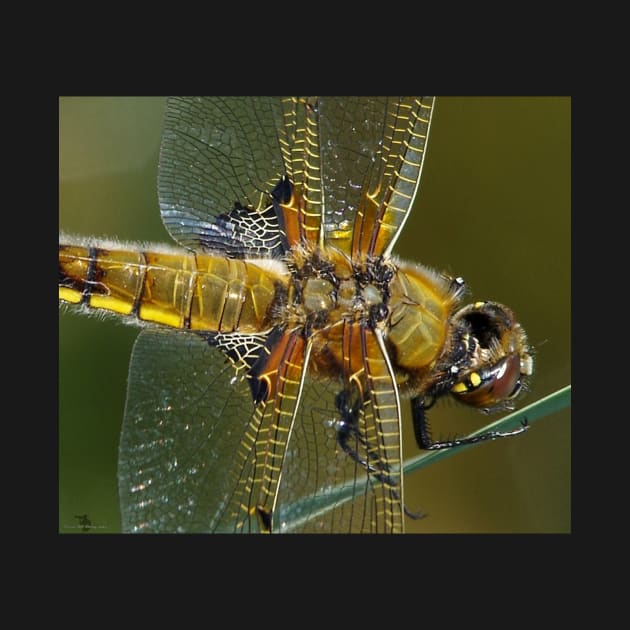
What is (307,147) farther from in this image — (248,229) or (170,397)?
(170,397)

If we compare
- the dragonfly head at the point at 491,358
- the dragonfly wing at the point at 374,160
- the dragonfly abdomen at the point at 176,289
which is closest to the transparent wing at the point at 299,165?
the dragonfly wing at the point at 374,160

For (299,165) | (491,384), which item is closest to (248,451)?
(491,384)

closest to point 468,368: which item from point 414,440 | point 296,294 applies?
point 414,440

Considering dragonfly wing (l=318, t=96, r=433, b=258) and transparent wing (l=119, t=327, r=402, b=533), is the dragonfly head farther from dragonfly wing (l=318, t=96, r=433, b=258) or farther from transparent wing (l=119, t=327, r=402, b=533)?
dragonfly wing (l=318, t=96, r=433, b=258)

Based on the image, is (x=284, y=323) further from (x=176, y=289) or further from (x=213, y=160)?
(x=213, y=160)

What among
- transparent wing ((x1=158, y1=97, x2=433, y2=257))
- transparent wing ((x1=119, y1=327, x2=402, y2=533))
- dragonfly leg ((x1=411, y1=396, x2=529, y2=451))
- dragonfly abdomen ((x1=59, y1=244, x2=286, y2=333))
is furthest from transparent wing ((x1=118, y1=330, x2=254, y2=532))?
dragonfly leg ((x1=411, y1=396, x2=529, y2=451))

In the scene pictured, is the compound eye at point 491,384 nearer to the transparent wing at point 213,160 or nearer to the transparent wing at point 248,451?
the transparent wing at point 248,451

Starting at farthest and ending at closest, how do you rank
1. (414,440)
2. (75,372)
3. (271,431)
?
(75,372), (414,440), (271,431)
